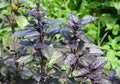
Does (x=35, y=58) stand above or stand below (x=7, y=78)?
above

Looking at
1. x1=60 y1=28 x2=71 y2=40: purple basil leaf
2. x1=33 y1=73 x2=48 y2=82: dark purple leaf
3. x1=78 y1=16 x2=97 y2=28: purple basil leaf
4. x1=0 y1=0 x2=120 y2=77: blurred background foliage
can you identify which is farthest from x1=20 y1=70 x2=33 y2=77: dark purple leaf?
x1=0 y1=0 x2=120 y2=77: blurred background foliage

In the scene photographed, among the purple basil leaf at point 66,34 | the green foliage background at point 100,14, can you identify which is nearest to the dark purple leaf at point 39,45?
the purple basil leaf at point 66,34

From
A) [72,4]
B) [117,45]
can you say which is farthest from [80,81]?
[72,4]

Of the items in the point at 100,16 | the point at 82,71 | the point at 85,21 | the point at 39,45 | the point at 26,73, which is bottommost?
the point at 100,16

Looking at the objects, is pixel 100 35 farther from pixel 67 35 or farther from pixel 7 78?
pixel 67 35

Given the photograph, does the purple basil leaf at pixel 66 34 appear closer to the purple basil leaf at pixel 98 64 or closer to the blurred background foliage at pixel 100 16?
the purple basil leaf at pixel 98 64

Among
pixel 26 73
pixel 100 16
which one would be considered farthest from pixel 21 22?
pixel 100 16

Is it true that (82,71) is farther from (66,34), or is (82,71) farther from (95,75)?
(66,34)

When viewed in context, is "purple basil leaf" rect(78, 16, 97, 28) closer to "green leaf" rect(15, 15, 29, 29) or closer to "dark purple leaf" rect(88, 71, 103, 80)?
"dark purple leaf" rect(88, 71, 103, 80)

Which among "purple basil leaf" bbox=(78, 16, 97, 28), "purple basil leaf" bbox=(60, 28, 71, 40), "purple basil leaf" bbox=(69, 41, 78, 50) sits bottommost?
"purple basil leaf" bbox=(69, 41, 78, 50)

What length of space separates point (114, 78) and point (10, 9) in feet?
2.72

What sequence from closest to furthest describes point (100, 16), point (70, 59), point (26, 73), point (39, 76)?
1. point (70, 59)
2. point (39, 76)
3. point (26, 73)
4. point (100, 16)

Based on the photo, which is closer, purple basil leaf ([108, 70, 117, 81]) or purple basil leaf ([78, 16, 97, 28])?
purple basil leaf ([78, 16, 97, 28])

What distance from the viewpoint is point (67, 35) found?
2.12 metres
